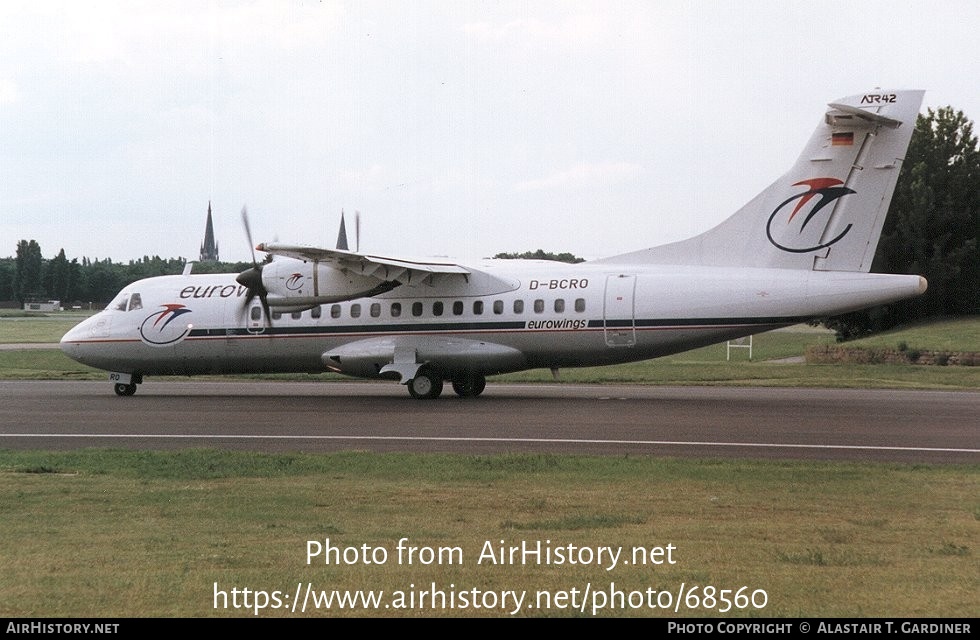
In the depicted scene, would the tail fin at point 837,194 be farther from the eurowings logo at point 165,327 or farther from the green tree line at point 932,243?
the green tree line at point 932,243

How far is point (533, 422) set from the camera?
22.5 metres

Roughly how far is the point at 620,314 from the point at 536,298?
7.76 ft

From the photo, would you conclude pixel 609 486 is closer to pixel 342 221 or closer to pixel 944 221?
pixel 342 221

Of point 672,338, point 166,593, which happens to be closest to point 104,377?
point 672,338

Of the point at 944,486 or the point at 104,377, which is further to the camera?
the point at 104,377

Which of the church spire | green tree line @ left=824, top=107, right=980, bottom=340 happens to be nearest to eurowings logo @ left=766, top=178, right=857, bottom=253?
green tree line @ left=824, top=107, right=980, bottom=340

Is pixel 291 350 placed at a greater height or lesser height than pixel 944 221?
Answer: lesser

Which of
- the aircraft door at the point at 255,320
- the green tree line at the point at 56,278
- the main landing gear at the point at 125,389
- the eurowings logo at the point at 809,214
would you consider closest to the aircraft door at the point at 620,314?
the eurowings logo at the point at 809,214

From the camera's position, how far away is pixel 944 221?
63.5 metres

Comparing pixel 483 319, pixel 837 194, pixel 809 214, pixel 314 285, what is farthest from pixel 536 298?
pixel 837 194

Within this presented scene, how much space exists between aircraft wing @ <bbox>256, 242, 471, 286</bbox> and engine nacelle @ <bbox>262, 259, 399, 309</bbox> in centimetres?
20

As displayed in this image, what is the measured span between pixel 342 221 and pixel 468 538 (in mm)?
23943

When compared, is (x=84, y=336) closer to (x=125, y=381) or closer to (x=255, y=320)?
(x=125, y=381)
